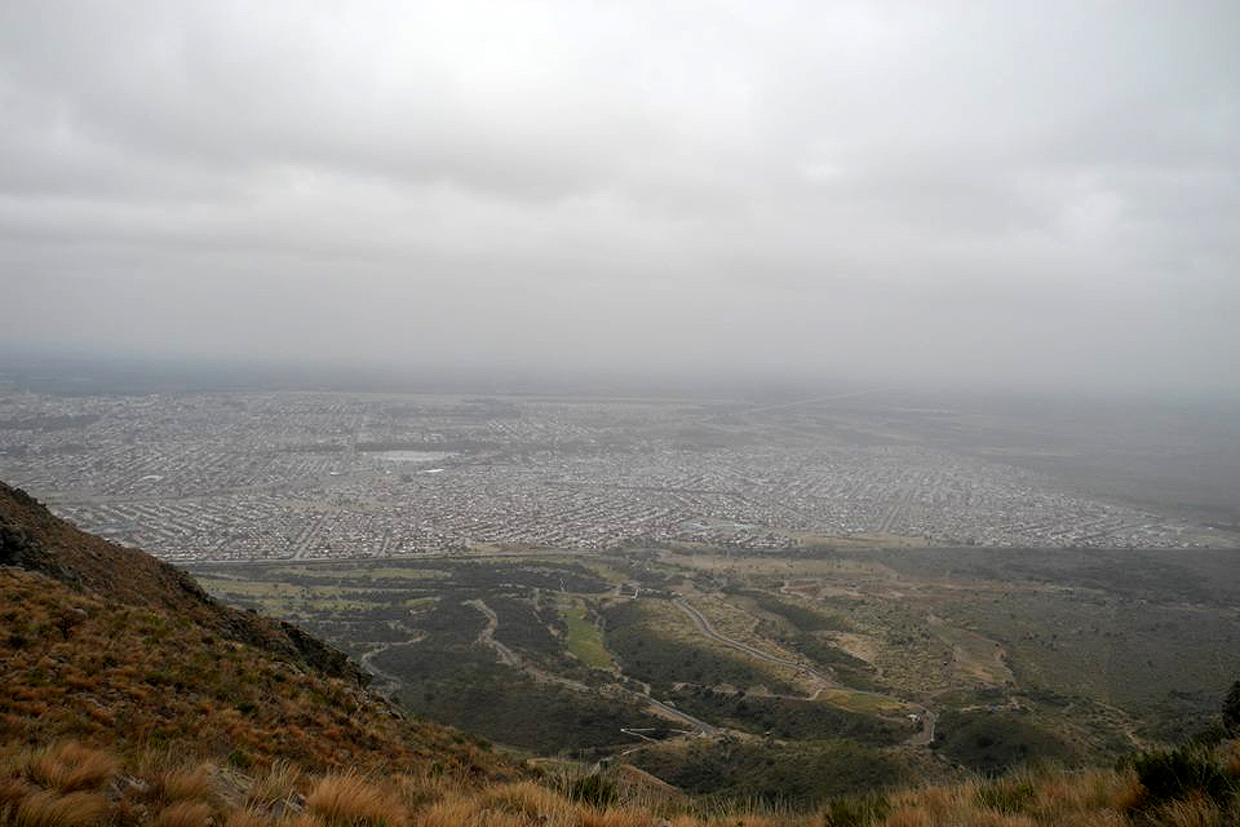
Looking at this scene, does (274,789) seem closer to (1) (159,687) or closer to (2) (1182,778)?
(1) (159,687)

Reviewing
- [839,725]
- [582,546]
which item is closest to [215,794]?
[839,725]

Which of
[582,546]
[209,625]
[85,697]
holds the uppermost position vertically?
[85,697]

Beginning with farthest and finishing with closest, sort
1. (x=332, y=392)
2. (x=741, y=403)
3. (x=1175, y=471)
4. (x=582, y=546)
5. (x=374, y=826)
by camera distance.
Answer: (x=741, y=403) → (x=332, y=392) → (x=1175, y=471) → (x=582, y=546) → (x=374, y=826)

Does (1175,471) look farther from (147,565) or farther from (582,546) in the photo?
(147,565)

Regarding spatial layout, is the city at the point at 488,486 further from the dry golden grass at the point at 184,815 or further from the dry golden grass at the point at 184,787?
the dry golden grass at the point at 184,815

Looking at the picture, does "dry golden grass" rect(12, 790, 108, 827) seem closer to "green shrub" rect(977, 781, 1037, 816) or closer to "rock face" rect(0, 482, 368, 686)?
"green shrub" rect(977, 781, 1037, 816)

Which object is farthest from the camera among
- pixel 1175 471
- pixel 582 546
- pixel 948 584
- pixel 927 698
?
pixel 1175 471
